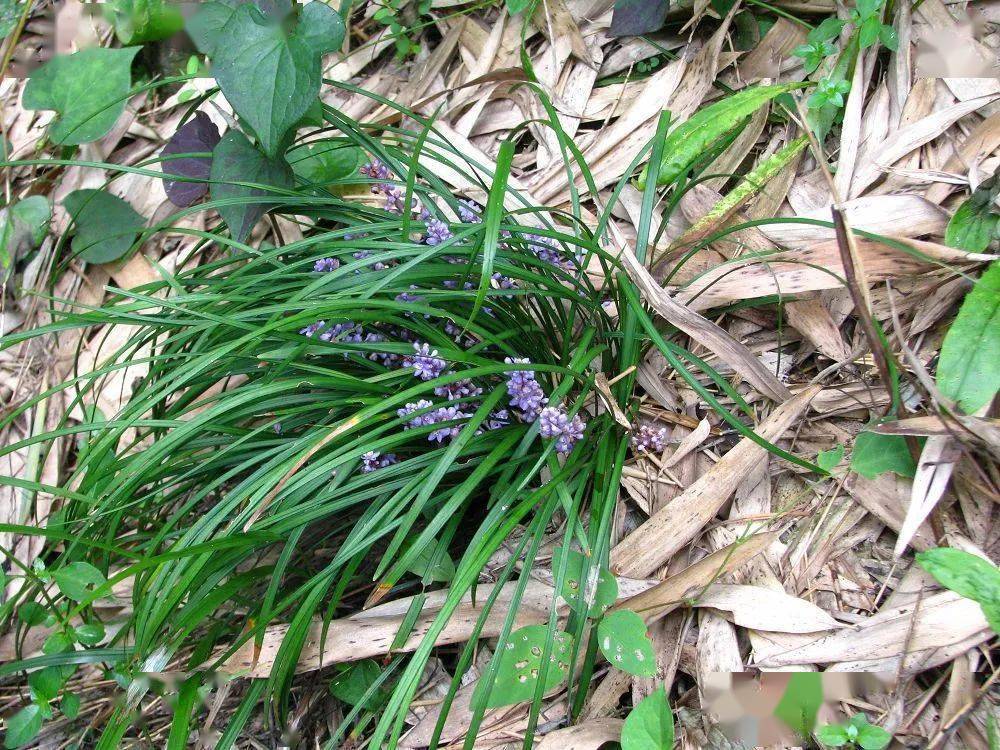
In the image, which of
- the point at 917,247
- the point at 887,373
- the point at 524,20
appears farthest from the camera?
the point at 524,20

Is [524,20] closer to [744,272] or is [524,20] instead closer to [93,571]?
[744,272]

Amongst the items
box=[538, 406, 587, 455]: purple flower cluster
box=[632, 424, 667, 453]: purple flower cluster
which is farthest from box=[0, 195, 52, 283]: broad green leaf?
box=[632, 424, 667, 453]: purple flower cluster

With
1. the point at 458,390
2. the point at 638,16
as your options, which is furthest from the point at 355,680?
the point at 638,16

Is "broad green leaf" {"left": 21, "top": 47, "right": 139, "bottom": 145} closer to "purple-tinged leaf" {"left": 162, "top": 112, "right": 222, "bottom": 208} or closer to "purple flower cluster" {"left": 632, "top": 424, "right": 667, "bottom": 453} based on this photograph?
"purple-tinged leaf" {"left": 162, "top": 112, "right": 222, "bottom": 208}

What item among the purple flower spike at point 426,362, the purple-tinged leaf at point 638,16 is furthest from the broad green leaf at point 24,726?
the purple-tinged leaf at point 638,16

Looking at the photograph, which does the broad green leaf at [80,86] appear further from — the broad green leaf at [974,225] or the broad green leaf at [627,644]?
the broad green leaf at [974,225]

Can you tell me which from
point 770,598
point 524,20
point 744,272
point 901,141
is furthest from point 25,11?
point 770,598
